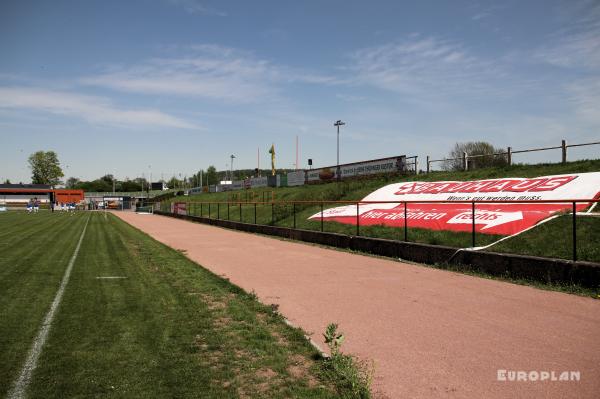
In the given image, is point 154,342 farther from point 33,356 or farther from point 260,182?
point 260,182

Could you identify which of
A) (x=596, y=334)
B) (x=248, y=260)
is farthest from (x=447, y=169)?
(x=596, y=334)

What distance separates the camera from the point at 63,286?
8930 mm

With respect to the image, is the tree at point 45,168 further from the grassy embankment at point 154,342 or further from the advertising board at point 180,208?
the grassy embankment at point 154,342

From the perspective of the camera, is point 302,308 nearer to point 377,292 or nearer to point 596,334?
point 377,292

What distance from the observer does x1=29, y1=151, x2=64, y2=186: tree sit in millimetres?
169000

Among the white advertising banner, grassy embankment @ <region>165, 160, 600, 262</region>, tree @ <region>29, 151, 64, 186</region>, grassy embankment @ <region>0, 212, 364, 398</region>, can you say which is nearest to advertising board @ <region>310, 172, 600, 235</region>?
grassy embankment @ <region>165, 160, 600, 262</region>

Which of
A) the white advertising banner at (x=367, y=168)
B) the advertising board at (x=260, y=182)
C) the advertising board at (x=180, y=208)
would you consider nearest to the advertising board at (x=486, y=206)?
the white advertising banner at (x=367, y=168)

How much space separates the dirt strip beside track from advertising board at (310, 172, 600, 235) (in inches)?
127

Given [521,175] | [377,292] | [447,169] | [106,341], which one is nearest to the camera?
[106,341]

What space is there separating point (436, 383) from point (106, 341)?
3.88 meters

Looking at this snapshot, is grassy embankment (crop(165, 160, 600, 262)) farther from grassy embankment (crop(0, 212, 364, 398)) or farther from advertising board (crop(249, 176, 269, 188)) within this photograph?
advertising board (crop(249, 176, 269, 188))

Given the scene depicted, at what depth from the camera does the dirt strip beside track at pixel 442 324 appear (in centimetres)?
433

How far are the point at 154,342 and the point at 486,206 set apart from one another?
13278 mm

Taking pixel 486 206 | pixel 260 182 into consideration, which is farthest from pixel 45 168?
pixel 486 206
